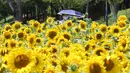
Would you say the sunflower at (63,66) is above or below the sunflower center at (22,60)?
below

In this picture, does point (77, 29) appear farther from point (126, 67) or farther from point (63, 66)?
point (63, 66)

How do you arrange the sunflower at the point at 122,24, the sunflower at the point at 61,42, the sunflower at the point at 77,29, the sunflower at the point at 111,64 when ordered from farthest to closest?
1. the sunflower at the point at 77,29
2. the sunflower at the point at 122,24
3. the sunflower at the point at 61,42
4. the sunflower at the point at 111,64

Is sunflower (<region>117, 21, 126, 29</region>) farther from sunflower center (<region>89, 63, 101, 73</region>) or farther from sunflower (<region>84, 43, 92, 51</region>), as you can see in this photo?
sunflower center (<region>89, 63, 101, 73</region>)

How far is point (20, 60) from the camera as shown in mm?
3006

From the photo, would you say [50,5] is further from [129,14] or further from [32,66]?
[32,66]

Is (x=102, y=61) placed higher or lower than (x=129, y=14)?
higher

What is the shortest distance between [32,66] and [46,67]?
0.44 m

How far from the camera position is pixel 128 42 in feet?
15.9

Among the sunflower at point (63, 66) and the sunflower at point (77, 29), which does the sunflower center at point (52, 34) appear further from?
the sunflower at point (63, 66)

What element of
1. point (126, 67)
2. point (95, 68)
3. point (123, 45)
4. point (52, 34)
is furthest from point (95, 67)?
point (52, 34)

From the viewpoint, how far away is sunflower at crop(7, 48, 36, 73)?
2.98 m

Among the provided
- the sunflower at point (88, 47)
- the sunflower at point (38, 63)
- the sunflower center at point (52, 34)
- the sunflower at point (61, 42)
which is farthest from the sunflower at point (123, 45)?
the sunflower at point (38, 63)

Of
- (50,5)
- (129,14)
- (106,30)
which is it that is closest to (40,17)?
(50,5)

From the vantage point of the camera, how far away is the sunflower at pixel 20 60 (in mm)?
2982
